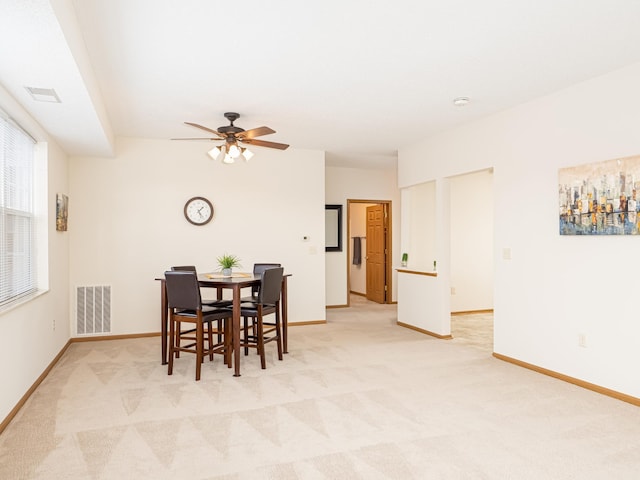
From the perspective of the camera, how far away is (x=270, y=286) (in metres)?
4.24

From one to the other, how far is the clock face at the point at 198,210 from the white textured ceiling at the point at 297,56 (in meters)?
1.36

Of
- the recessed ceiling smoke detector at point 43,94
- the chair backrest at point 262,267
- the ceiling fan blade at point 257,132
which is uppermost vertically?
the recessed ceiling smoke detector at point 43,94

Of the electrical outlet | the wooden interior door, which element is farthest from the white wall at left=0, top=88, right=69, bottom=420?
the wooden interior door

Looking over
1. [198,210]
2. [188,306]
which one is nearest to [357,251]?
[198,210]

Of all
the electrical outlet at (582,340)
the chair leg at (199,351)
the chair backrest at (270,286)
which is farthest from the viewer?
the chair backrest at (270,286)

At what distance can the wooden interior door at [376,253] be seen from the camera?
8.40 metres

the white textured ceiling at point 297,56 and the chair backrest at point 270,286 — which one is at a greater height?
the white textured ceiling at point 297,56

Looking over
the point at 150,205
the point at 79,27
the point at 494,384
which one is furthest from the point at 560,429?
the point at 150,205

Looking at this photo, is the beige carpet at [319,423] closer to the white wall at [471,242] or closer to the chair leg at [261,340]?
the chair leg at [261,340]

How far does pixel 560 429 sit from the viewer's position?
2.81 meters

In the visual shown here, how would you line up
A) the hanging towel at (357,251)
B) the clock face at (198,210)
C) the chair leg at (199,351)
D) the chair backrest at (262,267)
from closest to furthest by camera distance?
the chair leg at (199,351) < the chair backrest at (262,267) < the clock face at (198,210) < the hanging towel at (357,251)

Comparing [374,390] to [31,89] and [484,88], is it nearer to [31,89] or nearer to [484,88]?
[484,88]

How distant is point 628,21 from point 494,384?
2.78 m

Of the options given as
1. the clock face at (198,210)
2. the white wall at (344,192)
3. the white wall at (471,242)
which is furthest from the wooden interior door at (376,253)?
the clock face at (198,210)
